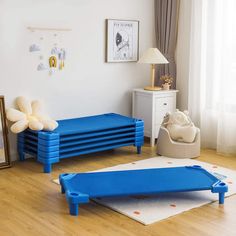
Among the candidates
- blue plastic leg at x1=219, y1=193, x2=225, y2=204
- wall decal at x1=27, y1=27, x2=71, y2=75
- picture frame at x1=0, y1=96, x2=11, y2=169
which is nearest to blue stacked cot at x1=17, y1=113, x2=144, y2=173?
picture frame at x1=0, y1=96, x2=11, y2=169

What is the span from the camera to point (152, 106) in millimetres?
5289

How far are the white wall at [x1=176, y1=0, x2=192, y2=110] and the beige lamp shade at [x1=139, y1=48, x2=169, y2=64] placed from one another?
16.6 inches

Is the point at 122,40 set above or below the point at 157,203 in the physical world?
above

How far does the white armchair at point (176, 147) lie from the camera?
4887 millimetres

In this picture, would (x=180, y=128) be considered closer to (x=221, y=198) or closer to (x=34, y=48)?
(x=221, y=198)

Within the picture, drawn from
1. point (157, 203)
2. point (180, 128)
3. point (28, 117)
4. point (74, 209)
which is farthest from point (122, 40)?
point (74, 209)

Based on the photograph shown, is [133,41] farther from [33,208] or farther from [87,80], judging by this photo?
[33,208]

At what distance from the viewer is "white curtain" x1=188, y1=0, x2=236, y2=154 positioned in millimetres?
4996

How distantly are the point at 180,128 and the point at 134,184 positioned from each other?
149 cm

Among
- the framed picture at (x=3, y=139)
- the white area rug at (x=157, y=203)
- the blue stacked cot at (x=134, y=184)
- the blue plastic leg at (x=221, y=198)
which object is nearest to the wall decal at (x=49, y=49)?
the framed picture at (x=3, y=139)

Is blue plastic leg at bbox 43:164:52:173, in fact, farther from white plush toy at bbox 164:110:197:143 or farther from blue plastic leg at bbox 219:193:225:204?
blue plastic leg at bbox 219:193:225:204

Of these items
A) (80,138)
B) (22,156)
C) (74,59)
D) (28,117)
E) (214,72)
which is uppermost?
(74,59)

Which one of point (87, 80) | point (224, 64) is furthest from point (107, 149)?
point (224, 64)

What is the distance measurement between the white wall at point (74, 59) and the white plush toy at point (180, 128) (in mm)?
850
